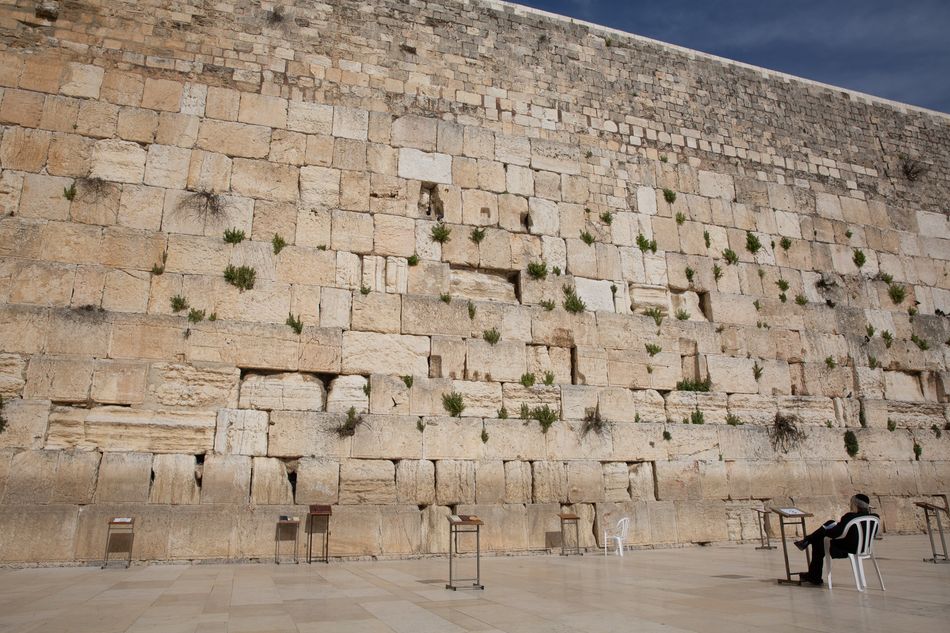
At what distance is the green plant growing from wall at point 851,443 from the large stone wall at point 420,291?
11cm

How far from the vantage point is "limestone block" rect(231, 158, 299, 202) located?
969 cm

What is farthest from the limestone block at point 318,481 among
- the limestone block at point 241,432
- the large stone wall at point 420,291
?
the limestone block at point 241,432

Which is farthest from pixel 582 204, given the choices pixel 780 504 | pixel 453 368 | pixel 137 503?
pixel 137 503

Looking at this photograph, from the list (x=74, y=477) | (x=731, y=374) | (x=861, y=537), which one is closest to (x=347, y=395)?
(x=74, y=477)

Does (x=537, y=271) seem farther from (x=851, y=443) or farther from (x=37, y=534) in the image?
(x=37, y=534)

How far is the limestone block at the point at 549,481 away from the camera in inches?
370

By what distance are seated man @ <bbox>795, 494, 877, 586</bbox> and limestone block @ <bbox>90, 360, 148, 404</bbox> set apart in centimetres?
742

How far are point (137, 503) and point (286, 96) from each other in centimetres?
609

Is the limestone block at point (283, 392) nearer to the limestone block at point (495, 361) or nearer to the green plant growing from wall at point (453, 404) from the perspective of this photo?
the green plant growing from wall at point (453, 404)

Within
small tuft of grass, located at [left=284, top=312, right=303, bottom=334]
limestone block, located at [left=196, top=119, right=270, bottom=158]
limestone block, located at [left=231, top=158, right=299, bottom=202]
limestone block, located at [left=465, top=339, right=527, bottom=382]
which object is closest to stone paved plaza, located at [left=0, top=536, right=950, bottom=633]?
limestone block, located at [left=465, top=339, right=527, bottom=382]

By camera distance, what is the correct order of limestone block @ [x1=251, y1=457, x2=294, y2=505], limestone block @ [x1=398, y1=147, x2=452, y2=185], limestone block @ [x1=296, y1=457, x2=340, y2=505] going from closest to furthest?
limestone block @ [x1=251, y1=457, x2=294, y2=505], limestone block @ [x1=296, y1=457, x2=340, y2=505], limestone block @ [x1=398, y1=147, x2=452, y2=185]

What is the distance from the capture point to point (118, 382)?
8312 mm

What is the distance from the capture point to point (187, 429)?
330 inches

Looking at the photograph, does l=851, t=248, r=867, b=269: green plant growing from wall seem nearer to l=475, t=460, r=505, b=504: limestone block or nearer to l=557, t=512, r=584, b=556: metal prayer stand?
l=557, t=512, r=584, b=556: metal prayer stand
